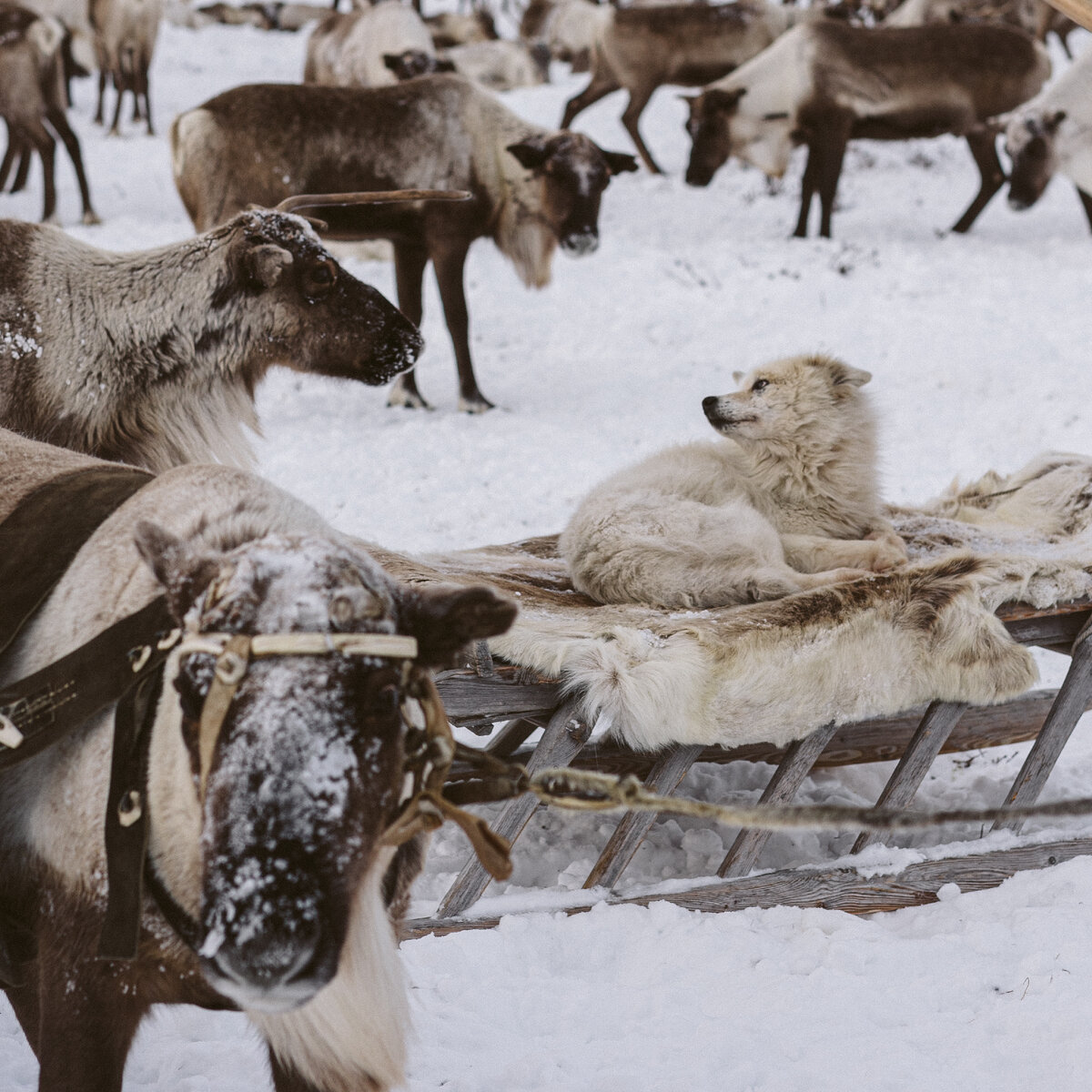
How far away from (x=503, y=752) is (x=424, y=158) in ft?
15.1

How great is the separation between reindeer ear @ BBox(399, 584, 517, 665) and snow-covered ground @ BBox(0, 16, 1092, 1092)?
149 centimetres

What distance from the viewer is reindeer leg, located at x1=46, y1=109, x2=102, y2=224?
436 inches

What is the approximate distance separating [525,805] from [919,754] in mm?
1434

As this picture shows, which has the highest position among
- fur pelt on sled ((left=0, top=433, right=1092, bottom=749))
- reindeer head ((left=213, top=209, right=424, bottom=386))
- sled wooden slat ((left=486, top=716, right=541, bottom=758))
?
reindeer head ((left=213, top=209, right=424, bottom=386))

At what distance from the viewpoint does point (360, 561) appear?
175cm

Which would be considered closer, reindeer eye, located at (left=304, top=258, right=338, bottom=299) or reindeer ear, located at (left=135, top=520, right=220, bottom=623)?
reindeer ear, located at (left=135, top=520, right=220, bottom=623)

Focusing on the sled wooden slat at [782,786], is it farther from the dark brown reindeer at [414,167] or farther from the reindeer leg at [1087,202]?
the reindeer leg at [1087,202]

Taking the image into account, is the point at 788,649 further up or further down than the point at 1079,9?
further down

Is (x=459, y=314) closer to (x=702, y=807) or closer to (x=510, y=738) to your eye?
(x=510, y=738)

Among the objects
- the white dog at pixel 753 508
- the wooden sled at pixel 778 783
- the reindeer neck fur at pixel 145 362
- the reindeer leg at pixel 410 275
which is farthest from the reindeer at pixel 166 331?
the reindeer leg at pixel 410 275

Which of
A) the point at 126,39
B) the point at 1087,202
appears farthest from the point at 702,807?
the point at 126,39

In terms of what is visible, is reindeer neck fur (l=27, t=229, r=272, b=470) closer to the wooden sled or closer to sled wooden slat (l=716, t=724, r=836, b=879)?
the wooden sled

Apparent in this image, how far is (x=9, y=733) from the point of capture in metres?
1.83

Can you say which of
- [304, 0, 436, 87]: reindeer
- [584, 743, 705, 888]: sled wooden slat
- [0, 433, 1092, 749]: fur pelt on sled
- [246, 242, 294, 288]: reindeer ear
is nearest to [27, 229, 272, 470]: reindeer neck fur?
[246, 242, 294, 288]: reindeer ear
